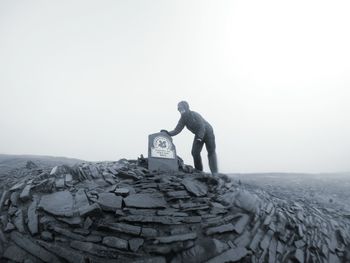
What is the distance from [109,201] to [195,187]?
7.41 ft

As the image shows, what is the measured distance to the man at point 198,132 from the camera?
7835mm

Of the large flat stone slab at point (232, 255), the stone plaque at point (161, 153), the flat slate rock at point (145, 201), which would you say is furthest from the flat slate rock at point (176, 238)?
the stone plaque at point (161, 153)

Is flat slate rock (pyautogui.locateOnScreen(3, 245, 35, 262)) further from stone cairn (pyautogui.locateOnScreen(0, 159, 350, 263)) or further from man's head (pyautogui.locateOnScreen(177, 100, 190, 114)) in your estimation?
man's head (pyautogui.locateOnScreen(177, 100, 190, 114))

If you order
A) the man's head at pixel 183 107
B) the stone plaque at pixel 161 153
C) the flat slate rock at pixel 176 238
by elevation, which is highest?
the man's head at pixel 183 107

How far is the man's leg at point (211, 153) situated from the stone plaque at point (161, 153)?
1.31m

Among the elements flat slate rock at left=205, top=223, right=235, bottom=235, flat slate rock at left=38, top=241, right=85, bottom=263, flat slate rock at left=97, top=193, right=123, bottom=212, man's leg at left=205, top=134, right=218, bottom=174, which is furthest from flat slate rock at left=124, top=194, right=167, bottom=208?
man's leg at left=205, top=134, right=218, bottom=174

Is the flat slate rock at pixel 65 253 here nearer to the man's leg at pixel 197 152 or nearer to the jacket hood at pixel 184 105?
the man's leg at pixel 197 152

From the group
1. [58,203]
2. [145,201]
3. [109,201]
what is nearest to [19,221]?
[58,203]

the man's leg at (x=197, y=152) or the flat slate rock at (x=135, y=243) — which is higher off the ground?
the man's leg at (x=197, y=152)

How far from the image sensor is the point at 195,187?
19.9ft

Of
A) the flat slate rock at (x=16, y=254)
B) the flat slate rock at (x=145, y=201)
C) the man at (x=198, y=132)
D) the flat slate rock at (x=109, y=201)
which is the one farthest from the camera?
the man at (x=198, y=132)

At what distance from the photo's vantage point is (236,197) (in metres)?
5.80

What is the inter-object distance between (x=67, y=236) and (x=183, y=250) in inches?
79.6

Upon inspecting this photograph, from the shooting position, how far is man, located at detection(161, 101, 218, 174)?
25.7 feet
